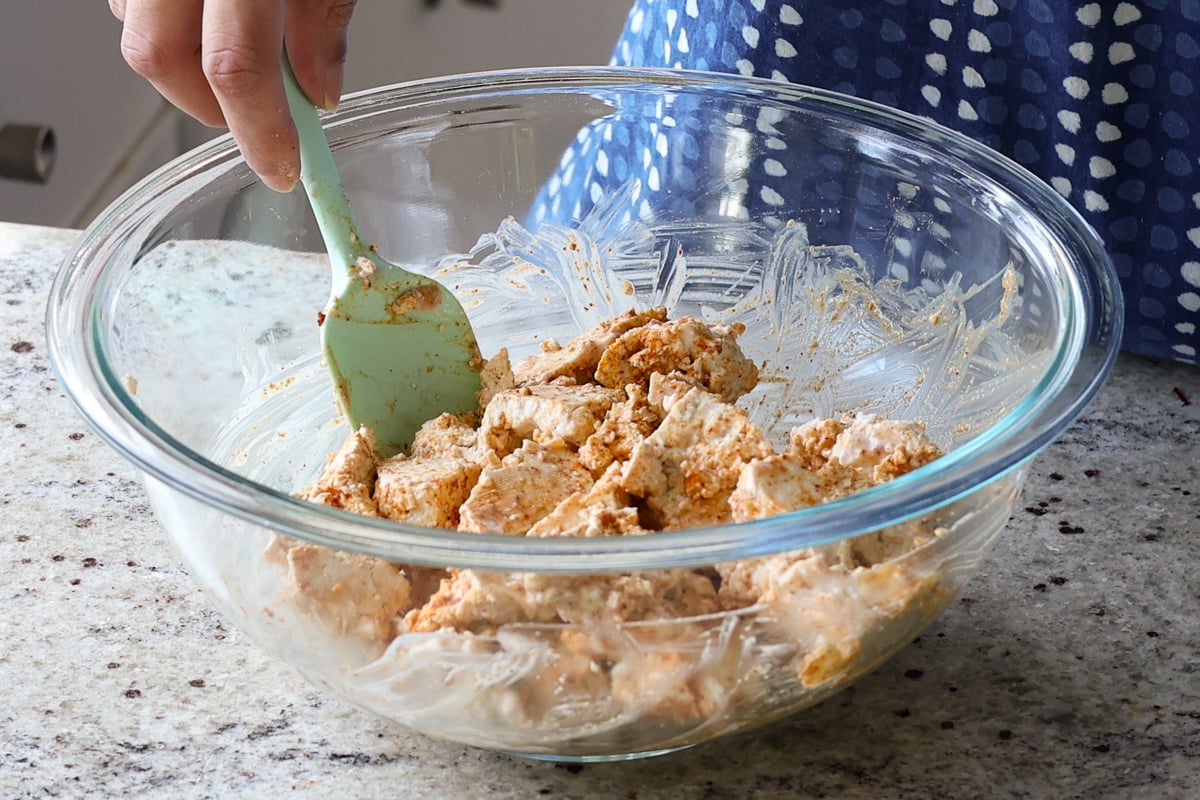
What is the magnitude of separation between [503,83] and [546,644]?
0.62 m

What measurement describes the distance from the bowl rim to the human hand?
0.14m

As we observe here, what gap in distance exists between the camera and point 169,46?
95 cm

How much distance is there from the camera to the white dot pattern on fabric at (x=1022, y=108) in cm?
123

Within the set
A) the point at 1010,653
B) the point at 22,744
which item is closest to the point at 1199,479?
the point at 1010,653

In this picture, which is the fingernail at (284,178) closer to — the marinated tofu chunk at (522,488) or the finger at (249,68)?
the finger at (249,68)

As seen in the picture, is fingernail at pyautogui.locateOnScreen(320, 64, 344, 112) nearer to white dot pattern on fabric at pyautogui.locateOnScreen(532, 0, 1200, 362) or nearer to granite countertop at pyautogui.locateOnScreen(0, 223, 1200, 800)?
white dot pattern on fabric at pyautogui.locateOnScreen(532, 0, 1200, 362)

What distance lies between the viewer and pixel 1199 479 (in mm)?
1168

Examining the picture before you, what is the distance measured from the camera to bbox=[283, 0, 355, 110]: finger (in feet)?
3.31

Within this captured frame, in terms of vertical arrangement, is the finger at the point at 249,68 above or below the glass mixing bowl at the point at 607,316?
above

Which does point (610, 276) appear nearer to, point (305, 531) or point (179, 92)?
point (179, 92)

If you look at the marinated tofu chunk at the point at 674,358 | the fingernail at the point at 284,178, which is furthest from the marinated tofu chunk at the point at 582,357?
the fingernail at the point at 284,178

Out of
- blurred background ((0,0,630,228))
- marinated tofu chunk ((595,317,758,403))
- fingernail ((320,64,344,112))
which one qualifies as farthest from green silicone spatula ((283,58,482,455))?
blurred background ((0,0,630,228))

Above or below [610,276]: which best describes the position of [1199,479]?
below

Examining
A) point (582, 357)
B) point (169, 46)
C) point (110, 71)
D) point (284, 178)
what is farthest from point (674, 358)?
point (110, 71)
